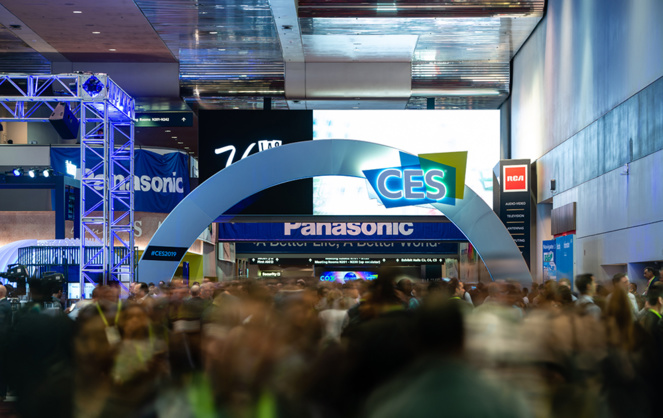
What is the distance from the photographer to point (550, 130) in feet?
62.3

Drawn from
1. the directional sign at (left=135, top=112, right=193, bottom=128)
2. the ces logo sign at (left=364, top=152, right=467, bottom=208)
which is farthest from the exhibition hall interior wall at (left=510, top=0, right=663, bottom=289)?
the directional sign at (left=135, top=112, right=193, bottom=128)

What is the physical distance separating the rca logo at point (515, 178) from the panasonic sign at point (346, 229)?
20.6ft

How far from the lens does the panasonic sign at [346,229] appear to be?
2658cm

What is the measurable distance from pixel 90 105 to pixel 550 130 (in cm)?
1163

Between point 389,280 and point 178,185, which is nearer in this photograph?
point 389,280

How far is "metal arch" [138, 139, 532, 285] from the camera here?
50.5 feet

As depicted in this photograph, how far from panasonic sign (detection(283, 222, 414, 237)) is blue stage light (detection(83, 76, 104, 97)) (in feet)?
32.2

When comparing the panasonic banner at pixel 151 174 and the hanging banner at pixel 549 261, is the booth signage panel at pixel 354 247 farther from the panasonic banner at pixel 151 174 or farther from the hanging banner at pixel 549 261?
the hanging banner at pixel 549 261

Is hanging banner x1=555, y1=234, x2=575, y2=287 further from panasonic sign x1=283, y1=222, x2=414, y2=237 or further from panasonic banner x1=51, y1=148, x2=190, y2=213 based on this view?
panasonic banner x1=51, y1=148, x2=190, y2=213

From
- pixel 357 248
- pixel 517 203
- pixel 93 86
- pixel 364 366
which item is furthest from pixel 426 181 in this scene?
pixel 357 248

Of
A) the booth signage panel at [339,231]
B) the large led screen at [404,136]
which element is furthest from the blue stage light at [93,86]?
the booth signage panel at [339,231]

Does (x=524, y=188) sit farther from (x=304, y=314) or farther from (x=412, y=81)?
(x=304, y=314)

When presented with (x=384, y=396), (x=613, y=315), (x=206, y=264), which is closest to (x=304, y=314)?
(x=613, y=315)

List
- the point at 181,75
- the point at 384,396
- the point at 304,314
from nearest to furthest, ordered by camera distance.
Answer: the point at 384,396 < the point at 304,314 < the point at 181,75
